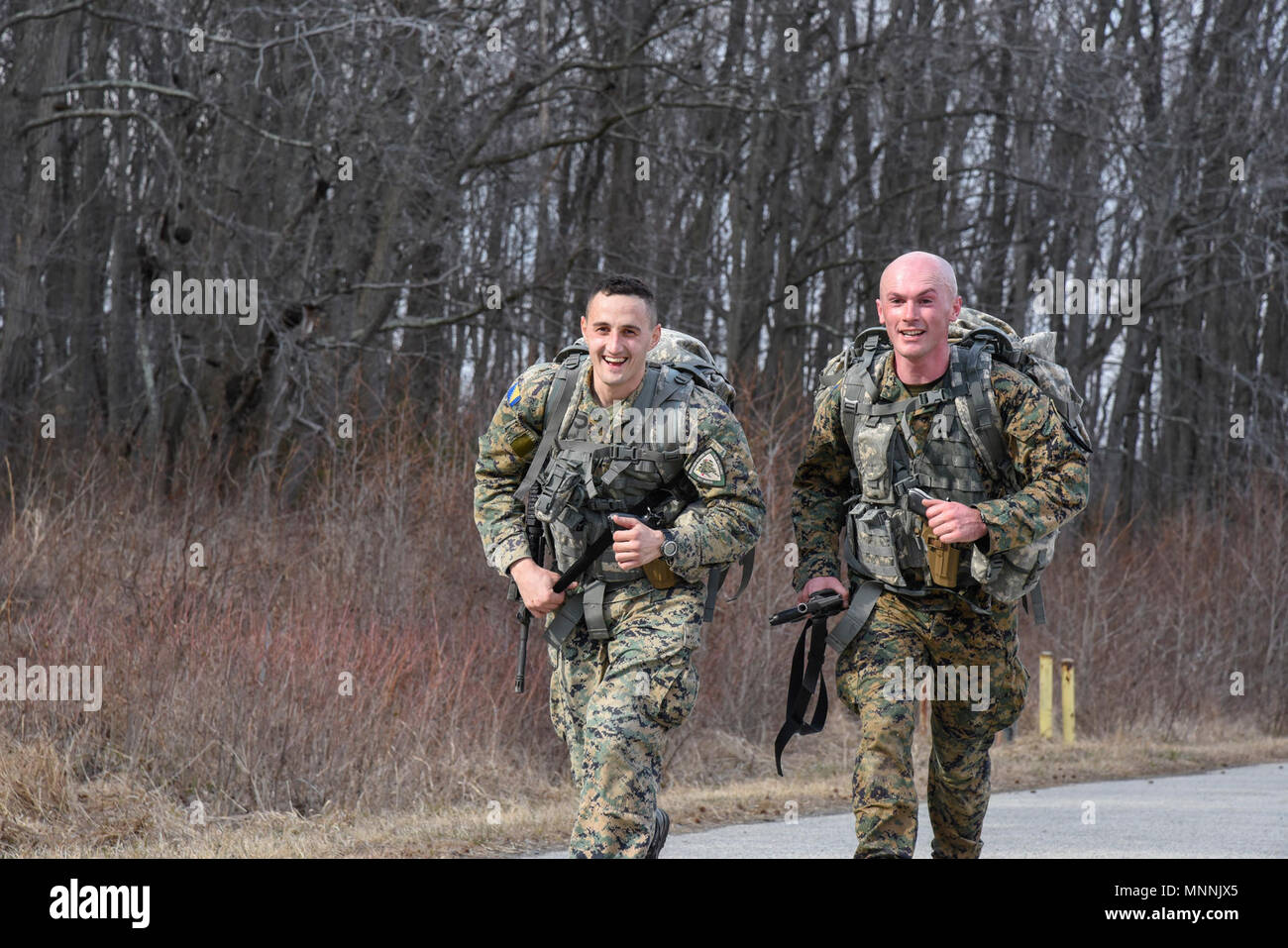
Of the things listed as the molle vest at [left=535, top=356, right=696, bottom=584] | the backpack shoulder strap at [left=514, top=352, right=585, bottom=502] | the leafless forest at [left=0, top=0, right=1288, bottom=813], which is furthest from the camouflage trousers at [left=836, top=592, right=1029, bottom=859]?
the leafless forest at [left=0, top=0, right=1288, bottom=813]

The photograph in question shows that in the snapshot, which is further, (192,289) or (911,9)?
(911,9)

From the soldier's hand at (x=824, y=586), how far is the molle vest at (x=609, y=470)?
0.58m

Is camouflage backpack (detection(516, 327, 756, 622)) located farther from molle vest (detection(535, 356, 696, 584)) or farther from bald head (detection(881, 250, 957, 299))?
bald head (detection(881, 250, 957, 299))

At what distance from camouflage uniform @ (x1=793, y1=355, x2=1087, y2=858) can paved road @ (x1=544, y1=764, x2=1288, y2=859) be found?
6.86 feet

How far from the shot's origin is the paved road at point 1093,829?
7.92 meters

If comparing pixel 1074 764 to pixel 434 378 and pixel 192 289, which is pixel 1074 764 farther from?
pixel 192 289

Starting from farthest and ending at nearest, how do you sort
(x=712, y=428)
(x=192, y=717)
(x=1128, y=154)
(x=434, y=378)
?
(x=1128, y=154) < (x=434, y=378) < (x=192, y=717) < (x=712, y=428)

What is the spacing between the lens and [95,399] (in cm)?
2191

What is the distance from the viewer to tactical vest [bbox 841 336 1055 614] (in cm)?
545

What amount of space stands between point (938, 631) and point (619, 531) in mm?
1259

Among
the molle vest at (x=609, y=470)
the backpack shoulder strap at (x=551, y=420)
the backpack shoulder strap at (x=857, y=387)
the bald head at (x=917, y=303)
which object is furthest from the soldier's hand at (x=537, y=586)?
the bald head at (x=917, y=303)
